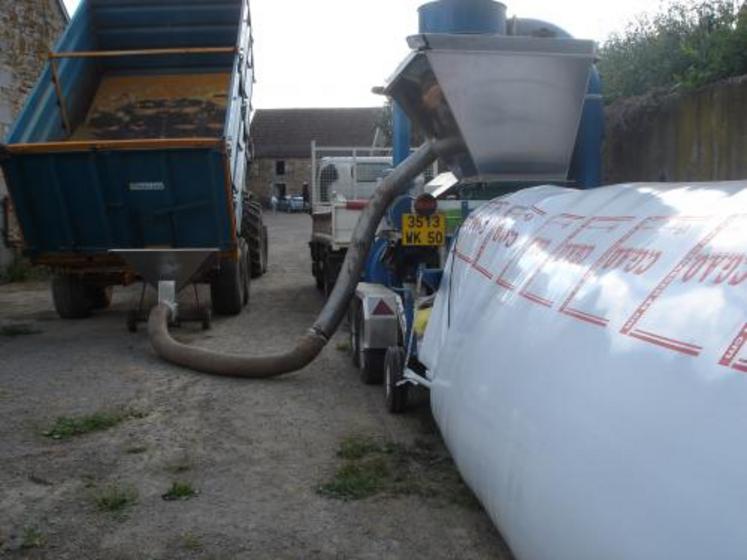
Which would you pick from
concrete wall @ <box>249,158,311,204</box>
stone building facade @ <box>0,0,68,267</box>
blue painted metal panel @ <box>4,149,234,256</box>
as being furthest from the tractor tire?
concrete wall @ <box>249,158,311,204</box>

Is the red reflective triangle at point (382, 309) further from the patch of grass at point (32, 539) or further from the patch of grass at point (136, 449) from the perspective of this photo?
the patch of grass at point (32, 539)

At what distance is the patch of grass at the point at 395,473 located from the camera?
4402mm

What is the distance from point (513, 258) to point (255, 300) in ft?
27.8

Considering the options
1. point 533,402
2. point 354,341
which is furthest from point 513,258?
point 354,341

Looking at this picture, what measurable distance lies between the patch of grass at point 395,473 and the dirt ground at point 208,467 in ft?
0.06

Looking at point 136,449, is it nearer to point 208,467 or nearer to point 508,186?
point 208,467

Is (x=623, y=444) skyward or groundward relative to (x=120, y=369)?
skyward

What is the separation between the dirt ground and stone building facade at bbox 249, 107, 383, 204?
4195cm

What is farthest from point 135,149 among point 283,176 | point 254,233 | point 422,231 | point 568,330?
point 283,176

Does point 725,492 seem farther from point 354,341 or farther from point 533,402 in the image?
point 354,341

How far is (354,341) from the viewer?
24.6 ft

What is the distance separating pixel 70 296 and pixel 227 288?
1.90 meters

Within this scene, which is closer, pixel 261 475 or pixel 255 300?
pixel 261 475

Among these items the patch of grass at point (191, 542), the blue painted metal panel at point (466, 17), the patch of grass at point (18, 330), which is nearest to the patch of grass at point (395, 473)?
the patch of grass at point (191, 542)
